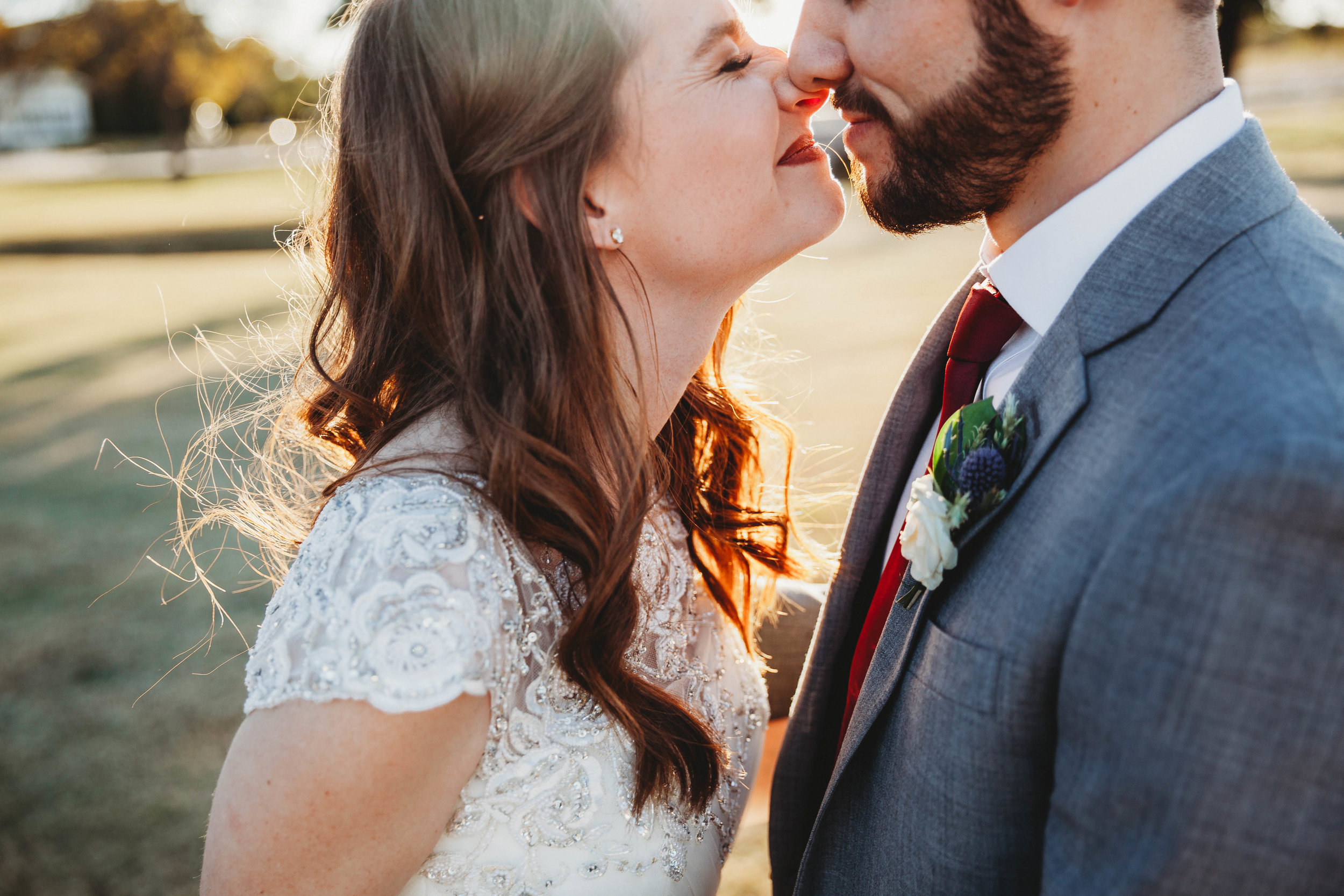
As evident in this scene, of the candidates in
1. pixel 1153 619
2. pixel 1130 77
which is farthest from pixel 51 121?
pixel 1153 619

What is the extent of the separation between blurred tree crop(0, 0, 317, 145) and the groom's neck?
32.7 metres

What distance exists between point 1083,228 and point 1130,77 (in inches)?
11.5

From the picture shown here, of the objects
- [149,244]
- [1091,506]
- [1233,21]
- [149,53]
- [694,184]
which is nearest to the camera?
[1091,506]

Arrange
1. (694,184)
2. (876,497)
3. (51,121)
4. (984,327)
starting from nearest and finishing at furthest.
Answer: (984,327) → (694,184) → (876,497) → (51,121)

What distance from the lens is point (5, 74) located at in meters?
37.7

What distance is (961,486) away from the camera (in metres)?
1.69

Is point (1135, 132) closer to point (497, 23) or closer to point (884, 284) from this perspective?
point (497, 23)

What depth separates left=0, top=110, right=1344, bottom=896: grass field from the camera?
13.5 ft

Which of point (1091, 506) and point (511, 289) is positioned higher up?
point (1091, 506)

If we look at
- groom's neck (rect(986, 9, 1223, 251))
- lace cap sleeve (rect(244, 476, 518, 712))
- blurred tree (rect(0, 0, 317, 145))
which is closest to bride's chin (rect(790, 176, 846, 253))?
groom's neck (rect(986, 9, 1223, 251))

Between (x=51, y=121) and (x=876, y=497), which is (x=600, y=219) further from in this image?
(x=51, y=121)

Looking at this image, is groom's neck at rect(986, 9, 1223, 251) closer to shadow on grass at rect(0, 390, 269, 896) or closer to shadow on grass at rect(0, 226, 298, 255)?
shadow on grass at rect(0, 390, 269, 896)

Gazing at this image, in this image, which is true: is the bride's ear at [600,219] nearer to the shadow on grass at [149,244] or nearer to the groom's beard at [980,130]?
the groom's beard at [980,130]

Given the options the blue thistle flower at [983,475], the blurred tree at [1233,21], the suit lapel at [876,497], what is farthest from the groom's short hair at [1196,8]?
the blurred tree at [1233,21]
